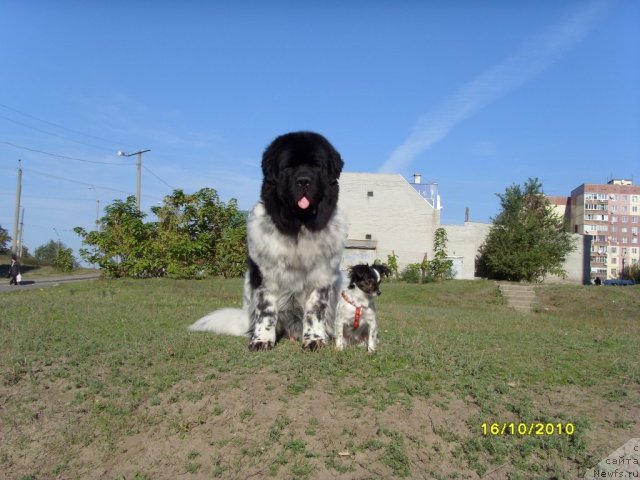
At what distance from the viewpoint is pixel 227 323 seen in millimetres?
7105

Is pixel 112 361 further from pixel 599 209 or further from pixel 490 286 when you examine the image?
pixel 599 209

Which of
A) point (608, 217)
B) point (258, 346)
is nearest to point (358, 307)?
point (258, 346)

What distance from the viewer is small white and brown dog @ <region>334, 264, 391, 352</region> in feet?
19.5

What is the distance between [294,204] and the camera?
5516 mm

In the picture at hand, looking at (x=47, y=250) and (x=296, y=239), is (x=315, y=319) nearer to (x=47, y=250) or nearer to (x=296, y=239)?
(x=296, y=239)

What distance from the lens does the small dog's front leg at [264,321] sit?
19.2ft

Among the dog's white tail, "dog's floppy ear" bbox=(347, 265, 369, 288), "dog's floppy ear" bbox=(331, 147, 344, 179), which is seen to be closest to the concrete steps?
the dog's white tail

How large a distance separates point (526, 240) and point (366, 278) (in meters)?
35.2

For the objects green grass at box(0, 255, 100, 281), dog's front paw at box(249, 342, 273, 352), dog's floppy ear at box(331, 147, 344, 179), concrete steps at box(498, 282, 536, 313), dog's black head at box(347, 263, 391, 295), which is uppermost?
dog's floppy ear at box(331, 147, 344, 179)

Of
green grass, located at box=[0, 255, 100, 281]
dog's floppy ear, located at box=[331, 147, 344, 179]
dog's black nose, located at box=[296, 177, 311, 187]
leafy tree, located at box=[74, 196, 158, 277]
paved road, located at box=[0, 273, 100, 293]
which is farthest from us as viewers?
green grass, located at box=[0, 255, 100, 281]

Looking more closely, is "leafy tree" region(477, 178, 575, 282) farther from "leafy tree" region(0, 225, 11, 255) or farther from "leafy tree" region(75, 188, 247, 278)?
"leafy tree" region(0, 225, 11, 255)

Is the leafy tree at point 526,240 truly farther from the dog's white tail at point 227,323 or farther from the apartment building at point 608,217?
the apartment building at point 608,217

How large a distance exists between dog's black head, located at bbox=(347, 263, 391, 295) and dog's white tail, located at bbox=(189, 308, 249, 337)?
1580mm

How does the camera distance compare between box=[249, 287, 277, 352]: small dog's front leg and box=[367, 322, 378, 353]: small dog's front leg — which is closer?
box=[249, 287, 277, 352]: small dog's front leg
